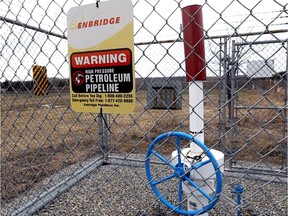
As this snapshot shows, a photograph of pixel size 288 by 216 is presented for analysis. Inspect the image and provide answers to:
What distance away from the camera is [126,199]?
3.14 metres

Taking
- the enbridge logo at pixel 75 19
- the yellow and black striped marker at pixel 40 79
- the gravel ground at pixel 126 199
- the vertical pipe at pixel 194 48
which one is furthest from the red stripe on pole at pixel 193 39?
the gravel ground at pixel 126 199

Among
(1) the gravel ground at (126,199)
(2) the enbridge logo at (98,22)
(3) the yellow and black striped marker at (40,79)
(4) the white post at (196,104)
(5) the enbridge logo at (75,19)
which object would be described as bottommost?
(1) the gravel ground at (126,199)

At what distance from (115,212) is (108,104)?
6.63 ft

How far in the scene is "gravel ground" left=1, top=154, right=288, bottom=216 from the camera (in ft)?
9.14

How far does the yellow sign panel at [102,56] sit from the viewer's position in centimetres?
118

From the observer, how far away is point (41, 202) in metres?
2.88

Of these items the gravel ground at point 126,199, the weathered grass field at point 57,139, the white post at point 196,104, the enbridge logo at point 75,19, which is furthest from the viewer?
the gravel ground at point 126,199

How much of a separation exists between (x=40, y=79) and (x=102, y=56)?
0.93 m

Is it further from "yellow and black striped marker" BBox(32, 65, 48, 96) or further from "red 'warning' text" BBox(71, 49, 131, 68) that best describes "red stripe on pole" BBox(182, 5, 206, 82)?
"yellow and black striped marker" BBox(32, 65, 48, 96)

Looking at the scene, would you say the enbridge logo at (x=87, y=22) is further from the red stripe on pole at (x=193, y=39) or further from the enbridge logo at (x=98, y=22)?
the red stripe on pole at (x=193, y=39)

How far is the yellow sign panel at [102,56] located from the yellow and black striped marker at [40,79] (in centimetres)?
65

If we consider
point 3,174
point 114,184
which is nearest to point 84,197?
point 114,184

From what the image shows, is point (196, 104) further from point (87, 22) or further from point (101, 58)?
point (87, 22)

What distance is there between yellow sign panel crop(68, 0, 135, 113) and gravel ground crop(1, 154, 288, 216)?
147 centimetres
